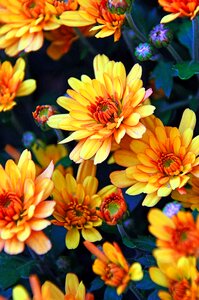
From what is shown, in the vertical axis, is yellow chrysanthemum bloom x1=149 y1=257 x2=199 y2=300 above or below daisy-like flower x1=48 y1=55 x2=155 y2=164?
below

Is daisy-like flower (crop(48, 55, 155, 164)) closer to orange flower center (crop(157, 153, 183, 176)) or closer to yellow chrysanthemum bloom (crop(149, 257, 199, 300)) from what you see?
orange flower center (crop(157, 153, 183, 176))

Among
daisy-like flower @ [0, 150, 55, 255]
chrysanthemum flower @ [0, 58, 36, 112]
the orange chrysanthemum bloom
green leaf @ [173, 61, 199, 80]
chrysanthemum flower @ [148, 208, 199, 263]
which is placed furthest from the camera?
chrysanthemum flower @ [0, 58, 36, 112]

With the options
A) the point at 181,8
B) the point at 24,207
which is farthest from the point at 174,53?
the point at 24,207

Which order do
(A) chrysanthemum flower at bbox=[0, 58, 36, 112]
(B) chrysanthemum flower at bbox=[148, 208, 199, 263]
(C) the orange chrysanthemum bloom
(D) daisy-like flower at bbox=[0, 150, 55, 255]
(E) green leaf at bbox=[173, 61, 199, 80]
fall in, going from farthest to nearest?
1. (A) chrysanthemum flower at bbox=[0, 58, 36, 112]
2. (E) green leaf at bbox=[173, 61, 199, 80]
3. (C) the orange chrysanthemum bloom
4. (D) daisy-like flower at bbox=[0, 150, 55, 255]
5. (B) chrysanthemum flower at bbox=[148, 208, 199, 263]

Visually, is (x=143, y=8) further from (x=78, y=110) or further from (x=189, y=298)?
(x=189, y=298)

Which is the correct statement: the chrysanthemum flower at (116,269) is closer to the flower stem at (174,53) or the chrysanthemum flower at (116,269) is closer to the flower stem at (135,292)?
the flower stem at (135,292)

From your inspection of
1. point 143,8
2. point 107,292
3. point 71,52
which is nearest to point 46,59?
point 71,52

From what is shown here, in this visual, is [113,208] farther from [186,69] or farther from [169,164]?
[186,69]

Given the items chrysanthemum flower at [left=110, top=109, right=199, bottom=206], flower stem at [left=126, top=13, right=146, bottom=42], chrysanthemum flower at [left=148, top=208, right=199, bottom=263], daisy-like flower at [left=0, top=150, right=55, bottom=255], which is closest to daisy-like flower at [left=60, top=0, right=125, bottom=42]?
flower stem at [left=126, top=13, right=146, bottom=42]
